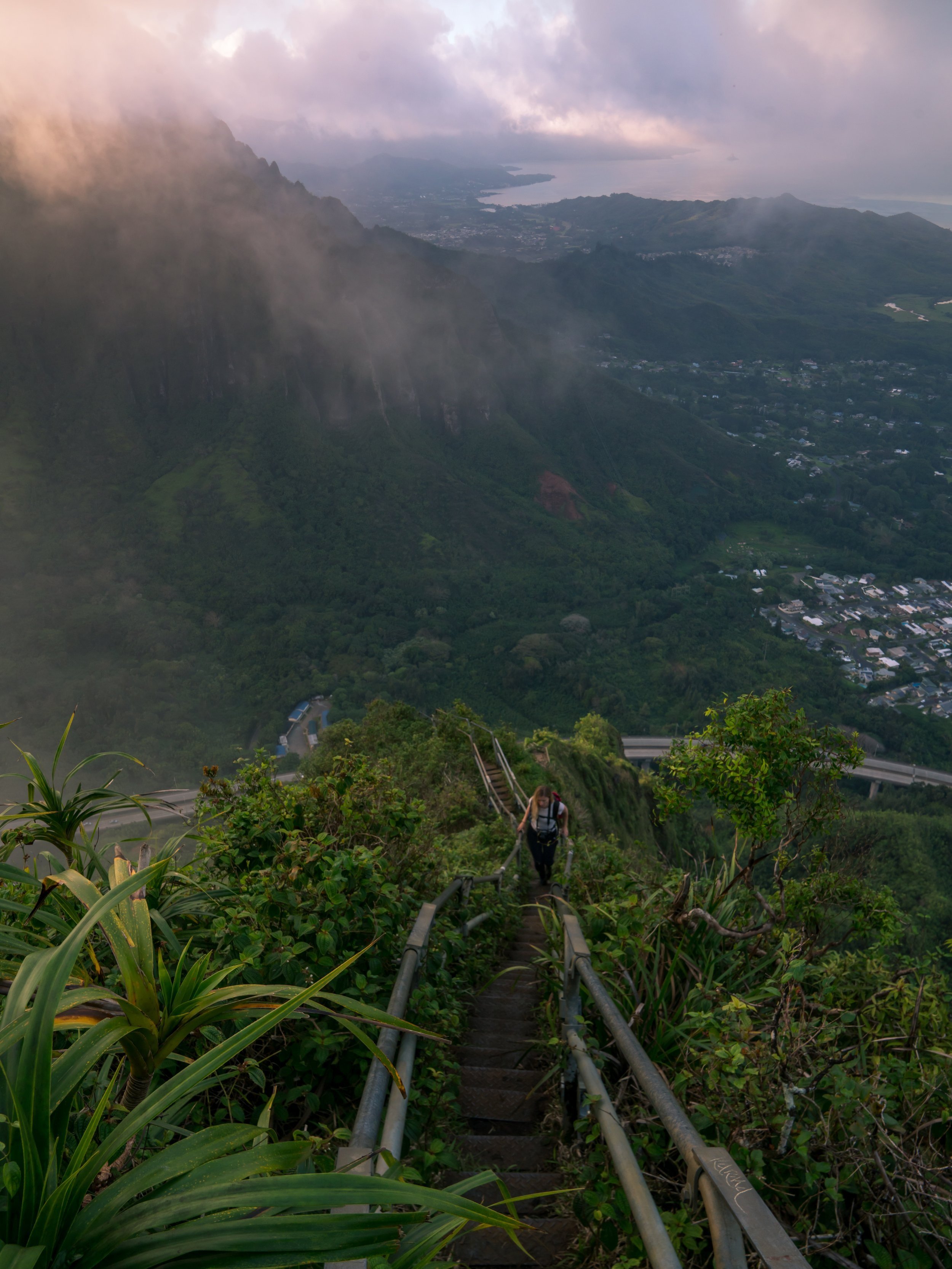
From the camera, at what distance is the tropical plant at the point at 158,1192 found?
0.98 m

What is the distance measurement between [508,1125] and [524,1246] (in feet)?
2.56

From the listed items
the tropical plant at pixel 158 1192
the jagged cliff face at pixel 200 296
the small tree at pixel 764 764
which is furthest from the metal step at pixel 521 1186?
the jagged cliff face at pixel 200 296

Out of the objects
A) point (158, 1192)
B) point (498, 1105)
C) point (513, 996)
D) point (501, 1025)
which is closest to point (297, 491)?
point (513, 996)

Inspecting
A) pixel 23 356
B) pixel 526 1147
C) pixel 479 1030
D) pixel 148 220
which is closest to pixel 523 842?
pixel 479 1030

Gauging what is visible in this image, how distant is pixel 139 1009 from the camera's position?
1.40 meters

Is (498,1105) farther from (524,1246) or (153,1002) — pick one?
(153,1002)

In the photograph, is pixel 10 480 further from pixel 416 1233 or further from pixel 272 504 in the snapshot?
pixel 416 1233

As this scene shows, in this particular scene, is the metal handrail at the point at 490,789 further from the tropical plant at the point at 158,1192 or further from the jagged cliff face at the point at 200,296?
the jagged cliff face at the point at 200,296

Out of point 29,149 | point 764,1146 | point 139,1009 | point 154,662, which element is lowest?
point 154,662

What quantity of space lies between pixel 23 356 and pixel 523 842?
96.9 m

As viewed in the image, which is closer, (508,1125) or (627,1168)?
(627,1168)

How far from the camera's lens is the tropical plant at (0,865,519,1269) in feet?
3.23

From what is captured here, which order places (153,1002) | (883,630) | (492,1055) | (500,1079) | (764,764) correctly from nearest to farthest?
(153,1002)
(500,1079)
(492,1055)
(764,764)
(883,630)

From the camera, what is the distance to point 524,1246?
225 centimetres
